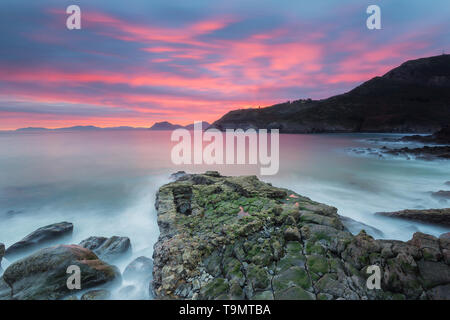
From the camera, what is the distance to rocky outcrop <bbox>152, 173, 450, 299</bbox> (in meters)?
3.12

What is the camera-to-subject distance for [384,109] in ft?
299

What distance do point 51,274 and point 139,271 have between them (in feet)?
5.82

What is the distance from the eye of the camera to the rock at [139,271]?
15.9 feet

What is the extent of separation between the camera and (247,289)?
131 inches

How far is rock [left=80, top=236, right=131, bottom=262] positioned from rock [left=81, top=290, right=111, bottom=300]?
5.09ft

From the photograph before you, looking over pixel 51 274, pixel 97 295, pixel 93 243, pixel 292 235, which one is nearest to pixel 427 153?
pixel 292 235

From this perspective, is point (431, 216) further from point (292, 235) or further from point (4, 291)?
point (4, 291)

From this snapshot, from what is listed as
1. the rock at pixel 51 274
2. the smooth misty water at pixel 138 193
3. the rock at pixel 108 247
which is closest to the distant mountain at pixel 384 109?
the smooth misty water at pixel 138 193

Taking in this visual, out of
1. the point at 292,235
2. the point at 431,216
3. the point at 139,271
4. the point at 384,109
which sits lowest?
the point at 139,271

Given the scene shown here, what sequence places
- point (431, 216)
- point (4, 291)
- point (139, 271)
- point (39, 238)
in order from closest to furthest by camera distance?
point (4, 291) → point (139, 271) → point (39, 238) → point (431, 216)

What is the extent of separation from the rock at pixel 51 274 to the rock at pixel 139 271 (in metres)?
0.30

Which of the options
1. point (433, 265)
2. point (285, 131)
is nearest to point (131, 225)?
point (433, 265)

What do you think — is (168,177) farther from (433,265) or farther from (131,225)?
(433,265)

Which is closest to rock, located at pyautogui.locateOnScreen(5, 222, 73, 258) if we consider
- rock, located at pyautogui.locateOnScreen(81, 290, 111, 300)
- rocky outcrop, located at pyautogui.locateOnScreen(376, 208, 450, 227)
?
rock, located at pyautogui.locateOnScreen(81, 290, 111, 300)
